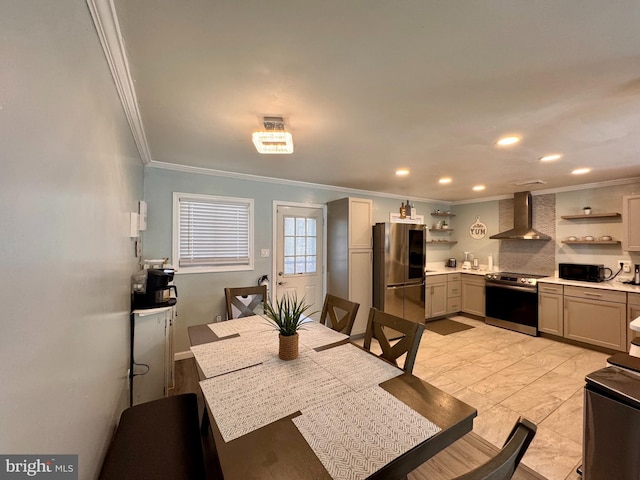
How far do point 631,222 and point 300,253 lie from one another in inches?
171

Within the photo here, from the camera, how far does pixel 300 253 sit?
4.00 metres

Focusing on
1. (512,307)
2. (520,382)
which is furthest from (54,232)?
(512,307)

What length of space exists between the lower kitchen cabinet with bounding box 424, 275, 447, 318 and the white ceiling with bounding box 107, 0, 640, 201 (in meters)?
2.61

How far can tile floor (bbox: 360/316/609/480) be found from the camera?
189cm

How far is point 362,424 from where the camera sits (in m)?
0.96

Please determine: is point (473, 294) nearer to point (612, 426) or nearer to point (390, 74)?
point (612, 426)

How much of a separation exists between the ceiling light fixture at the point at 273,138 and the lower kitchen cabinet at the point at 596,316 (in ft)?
14.3

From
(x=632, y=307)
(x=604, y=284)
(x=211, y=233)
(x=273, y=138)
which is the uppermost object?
(x=273, y=138)

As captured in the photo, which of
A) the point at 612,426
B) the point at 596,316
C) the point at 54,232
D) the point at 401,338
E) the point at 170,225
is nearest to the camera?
the point at 54,232

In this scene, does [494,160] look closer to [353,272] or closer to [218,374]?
[353,272]

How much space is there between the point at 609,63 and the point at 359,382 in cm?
200

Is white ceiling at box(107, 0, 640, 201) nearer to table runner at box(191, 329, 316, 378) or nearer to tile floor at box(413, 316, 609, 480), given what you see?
table runner at box(191, 329, 316, 378)

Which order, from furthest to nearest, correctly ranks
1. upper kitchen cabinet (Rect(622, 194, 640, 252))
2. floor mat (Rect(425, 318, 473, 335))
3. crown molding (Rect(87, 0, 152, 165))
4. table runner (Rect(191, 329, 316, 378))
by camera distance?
floor mat (Rect(425, 318, 473, 335)) < upper kitchen cabinet (Rect(622, 194, 640, 252)) < table runner (Rect(191, 329, 316, 378)) < crown molding (Rect(87, 0, 152, 165))

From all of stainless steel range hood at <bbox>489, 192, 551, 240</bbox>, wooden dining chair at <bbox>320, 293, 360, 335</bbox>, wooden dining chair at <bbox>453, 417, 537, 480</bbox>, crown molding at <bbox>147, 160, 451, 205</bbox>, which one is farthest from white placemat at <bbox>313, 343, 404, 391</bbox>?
stainless steel range hood at <bbox>489, 192, 551, 240</bbox>
